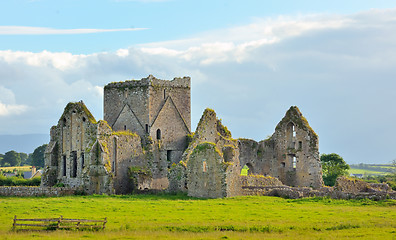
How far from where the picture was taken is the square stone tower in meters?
60.5

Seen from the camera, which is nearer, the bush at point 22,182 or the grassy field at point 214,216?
the grassy field at point 214,216

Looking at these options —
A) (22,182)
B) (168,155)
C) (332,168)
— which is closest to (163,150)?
(168,155)

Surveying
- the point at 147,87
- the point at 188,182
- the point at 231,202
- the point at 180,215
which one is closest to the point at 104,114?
the point at 147,87

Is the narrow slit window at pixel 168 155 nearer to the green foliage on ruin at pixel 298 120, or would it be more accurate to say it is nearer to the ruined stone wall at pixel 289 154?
the ruined stone wall at pixel 289 154

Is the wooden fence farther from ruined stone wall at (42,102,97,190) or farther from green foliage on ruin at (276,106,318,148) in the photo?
green foliage on ruin at (276,106,318,148)

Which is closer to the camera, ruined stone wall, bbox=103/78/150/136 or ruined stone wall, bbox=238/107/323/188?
ruined stone wall, bbox=238/107/323/188

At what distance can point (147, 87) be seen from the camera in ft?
199

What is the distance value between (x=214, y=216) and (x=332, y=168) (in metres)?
46.4

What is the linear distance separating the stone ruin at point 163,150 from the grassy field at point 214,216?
13.0ft

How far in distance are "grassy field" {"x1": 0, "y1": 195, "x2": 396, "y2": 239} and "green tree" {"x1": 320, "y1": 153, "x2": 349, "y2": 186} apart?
30.3 meters

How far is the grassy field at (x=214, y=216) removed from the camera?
105 ft

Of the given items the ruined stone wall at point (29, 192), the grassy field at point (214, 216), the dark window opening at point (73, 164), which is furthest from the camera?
the dark window opening at point (73, 164)

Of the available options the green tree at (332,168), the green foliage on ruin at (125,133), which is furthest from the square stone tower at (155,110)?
the green tree at (332,168)

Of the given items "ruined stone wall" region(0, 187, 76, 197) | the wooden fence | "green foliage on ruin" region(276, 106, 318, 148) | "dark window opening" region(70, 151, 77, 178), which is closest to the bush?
"dark window opening" region(70, 151, 77, 178)
